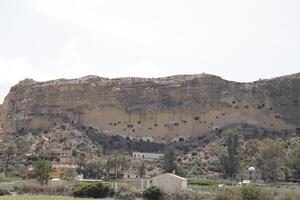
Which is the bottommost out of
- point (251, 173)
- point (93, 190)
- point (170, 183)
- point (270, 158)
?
point (93, 190)

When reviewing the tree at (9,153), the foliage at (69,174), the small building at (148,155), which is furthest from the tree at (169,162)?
the tree at (9,153)

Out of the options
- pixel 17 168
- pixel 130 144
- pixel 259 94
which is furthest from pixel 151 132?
pixel 17 168

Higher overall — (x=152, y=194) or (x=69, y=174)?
(x=69, y=174)

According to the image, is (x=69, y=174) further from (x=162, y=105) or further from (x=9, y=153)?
(x=162, y=105)

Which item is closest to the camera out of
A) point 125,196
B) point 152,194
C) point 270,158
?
point 125,196

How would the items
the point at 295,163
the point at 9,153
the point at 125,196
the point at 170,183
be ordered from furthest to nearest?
the point at 9,153 < the point at 295,163 < the point at 170,183 < the point at 125,196

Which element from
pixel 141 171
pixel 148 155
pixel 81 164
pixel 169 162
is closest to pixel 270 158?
pixel 169 162

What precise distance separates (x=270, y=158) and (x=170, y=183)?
973 inches

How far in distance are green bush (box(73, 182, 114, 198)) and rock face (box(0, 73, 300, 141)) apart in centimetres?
5141

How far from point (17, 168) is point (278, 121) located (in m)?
46.1

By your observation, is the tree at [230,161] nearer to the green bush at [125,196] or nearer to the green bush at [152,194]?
the green bush at [152,194]

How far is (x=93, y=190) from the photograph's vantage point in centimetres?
5338

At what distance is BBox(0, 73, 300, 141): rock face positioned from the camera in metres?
104

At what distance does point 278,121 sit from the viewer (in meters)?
103
